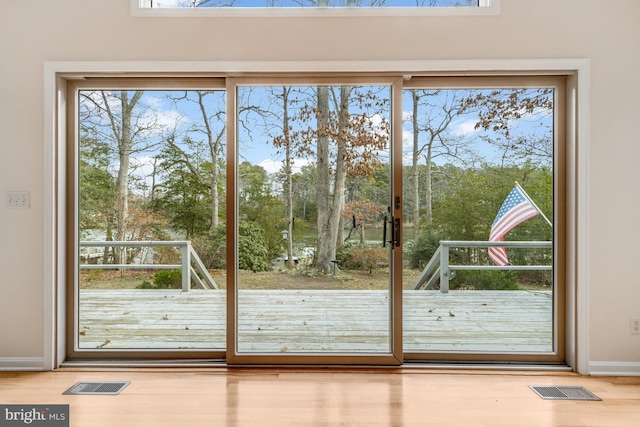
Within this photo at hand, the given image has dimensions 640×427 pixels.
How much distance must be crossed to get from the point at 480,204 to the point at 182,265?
7.29 feet

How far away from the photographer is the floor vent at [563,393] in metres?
2.27

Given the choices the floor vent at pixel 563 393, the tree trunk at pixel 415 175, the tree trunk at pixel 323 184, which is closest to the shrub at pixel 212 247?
the tree trunk at pixel 323 184

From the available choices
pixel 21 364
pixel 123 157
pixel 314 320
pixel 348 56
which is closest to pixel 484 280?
Result: pixel 314 320

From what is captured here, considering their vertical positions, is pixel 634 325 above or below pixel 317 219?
below

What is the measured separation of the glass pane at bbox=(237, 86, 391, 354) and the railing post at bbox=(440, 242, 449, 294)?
411 mm

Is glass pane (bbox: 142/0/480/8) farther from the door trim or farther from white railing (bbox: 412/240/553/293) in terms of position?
white railing (bbox: 412/240/553/293)

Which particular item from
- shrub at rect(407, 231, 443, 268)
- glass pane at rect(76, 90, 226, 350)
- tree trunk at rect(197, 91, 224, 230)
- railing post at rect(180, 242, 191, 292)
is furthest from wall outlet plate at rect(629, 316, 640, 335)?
railing post at rect(180, 242, 191, 292)

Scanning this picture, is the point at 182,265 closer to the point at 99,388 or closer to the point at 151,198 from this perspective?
the point at 151,198

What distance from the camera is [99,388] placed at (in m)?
2.37

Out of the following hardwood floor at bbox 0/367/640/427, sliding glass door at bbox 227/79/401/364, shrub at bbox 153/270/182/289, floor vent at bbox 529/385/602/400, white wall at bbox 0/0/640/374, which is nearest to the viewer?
hardwood floor at bbox 0/367/640/427

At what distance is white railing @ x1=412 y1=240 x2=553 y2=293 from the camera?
9.09 ft

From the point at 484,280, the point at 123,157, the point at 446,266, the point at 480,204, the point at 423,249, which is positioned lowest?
the point at 484,280

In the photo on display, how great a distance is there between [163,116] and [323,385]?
2.16 m

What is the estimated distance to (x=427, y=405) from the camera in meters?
2.17
